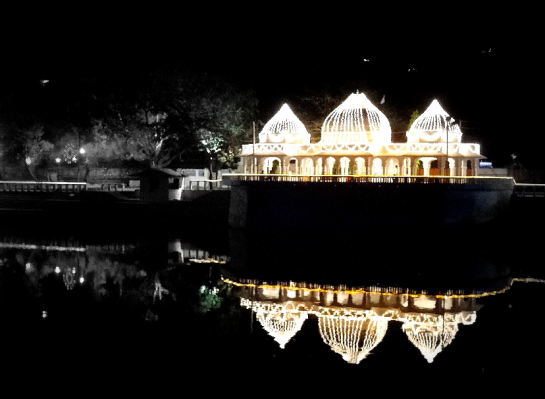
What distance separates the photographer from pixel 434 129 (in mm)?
54531

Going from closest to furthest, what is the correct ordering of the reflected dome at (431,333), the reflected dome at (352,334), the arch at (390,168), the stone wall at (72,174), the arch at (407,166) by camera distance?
the reflected dome at (352,334)
the reflected dome at (431,333)
the arch at (390,168)
the arch at (407,166)
the stone wall at (72,174)

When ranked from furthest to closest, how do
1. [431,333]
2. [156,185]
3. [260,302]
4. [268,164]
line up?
1. [156,185]
2. [268,164]
3. [260,302]
4. [431,333]

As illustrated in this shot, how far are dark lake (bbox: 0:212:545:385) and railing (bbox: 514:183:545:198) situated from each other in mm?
8585

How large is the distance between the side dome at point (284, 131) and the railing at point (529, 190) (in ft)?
50.7

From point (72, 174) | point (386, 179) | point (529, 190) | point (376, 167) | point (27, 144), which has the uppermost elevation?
point (27, 144)

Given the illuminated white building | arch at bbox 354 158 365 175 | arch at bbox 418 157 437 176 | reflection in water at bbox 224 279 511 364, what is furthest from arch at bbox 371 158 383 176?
reflection in water at bbox 224 279 511 364

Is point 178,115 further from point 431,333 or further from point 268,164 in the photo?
point 431,333

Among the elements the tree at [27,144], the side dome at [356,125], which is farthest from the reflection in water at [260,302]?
the tree at [27,144]

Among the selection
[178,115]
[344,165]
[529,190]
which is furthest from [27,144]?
[529,190]

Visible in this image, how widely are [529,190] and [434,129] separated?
1160cm

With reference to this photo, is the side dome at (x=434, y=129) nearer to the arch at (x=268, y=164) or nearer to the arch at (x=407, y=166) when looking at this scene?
the arch at (x=407, y=166)

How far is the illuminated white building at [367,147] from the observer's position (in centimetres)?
5359

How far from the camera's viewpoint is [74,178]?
83.7 metres

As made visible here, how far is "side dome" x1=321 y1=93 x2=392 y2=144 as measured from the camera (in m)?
54.4
